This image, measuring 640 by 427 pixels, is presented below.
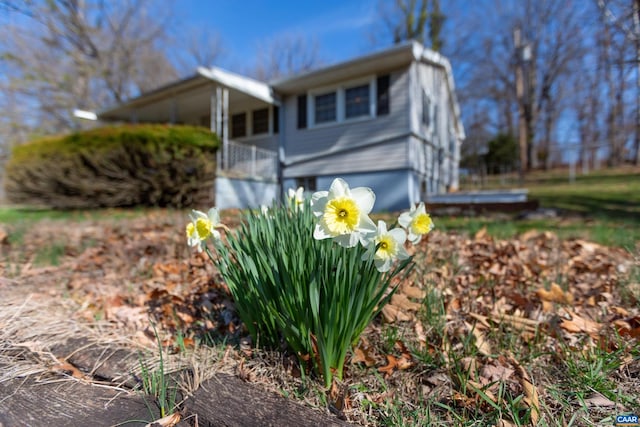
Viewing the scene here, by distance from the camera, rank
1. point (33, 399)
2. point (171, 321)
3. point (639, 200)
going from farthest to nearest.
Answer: point (639, 200) → point (171, 321) → point (33, 399)

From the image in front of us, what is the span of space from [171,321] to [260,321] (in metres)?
0.76

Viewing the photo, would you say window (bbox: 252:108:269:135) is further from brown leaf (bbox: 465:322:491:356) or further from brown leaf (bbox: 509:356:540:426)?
brown leaf (bbox: 509:356:540:426)

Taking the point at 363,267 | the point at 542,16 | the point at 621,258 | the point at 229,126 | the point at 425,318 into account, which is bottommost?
the point at 425,318

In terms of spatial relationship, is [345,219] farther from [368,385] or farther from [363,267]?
[368,385]

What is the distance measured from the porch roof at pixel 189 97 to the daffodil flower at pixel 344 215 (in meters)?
9.69

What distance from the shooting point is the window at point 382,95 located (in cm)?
923

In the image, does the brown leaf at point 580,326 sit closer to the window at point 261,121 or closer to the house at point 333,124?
the house at point 333,124

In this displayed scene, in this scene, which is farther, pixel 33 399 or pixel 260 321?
pixel 260 321

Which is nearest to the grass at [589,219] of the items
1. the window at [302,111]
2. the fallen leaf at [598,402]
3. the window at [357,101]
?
the fallen leaf at [598,402]

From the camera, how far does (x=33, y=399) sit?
1.15m

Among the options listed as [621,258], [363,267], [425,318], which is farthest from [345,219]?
[621,258]

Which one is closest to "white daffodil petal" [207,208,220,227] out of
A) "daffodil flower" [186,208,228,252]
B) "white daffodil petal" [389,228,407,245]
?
"daffodil flower" [186,208,228,252]

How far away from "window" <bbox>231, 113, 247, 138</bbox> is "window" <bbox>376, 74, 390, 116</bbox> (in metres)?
5.64

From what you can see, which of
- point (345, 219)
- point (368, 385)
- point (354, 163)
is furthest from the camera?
point (354, 163)
